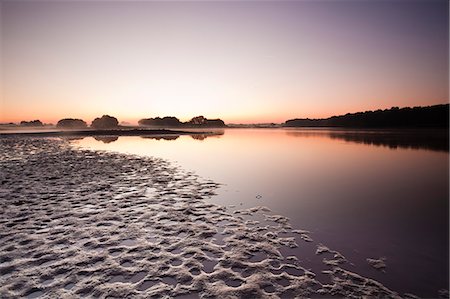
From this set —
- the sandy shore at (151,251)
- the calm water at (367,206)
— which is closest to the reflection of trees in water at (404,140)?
the calm water at (367,206)

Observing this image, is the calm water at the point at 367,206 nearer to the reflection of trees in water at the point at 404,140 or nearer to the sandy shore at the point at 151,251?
the sandy shore at the point at 151,251

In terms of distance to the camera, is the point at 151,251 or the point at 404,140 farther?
the point at 404,140

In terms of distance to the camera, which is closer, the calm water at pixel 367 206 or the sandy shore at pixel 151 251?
the sandy shore at pixel 151 251

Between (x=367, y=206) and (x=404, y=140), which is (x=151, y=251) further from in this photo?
(x=404, y=140)

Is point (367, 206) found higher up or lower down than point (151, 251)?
lower down

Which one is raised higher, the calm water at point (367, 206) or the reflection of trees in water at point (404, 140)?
the reflection of trees in water at point (404, 140)

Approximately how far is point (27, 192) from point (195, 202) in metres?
8.33

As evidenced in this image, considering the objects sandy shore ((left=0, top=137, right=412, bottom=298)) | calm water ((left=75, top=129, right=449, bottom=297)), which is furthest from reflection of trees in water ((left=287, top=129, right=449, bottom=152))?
sandy shore ((left=0, top=137, right=412, bottom=298))

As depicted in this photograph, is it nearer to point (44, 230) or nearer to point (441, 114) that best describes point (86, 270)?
point (44, 230)

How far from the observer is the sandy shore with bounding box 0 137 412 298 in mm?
4867

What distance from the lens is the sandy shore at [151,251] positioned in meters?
4.87

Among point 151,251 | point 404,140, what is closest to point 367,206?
point 151,251

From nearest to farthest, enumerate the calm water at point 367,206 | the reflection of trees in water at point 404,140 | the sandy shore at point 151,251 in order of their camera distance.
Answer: the sandy shore at point 151,251 < the calm water at point 367,206 < the reflection of trees in water at point 404,140

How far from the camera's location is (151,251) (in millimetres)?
6340
